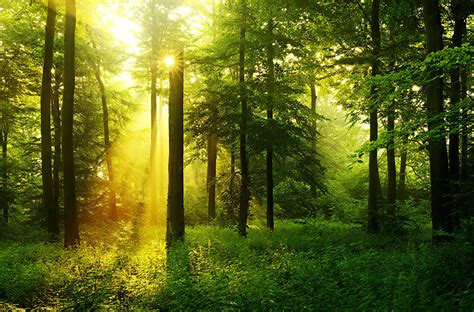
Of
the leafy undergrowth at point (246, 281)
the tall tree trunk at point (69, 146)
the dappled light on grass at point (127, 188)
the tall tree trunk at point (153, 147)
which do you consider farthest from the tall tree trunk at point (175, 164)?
the tall tree trunk at point (153, 147)

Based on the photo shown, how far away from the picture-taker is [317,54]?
59.4 feet

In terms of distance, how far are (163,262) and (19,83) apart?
13523mm

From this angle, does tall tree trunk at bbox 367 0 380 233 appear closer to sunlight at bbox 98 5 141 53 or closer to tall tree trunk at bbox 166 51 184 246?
tall tree trunk at bbox 166 51 184 246

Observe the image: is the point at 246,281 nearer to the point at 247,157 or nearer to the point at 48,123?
the point at 247,157

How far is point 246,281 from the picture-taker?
23.9 ft

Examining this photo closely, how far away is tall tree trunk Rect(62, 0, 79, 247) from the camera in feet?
42.4

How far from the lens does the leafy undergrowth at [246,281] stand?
6355 millimetres

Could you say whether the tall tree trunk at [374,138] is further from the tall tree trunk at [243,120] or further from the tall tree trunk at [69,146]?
the tall tree trunk at [69,146]

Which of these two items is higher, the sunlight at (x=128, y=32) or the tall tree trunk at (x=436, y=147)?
the sunlight at (x=128, y=32)

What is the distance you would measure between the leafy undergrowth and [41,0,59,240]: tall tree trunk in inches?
227

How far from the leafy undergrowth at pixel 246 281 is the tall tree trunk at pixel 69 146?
206 cm

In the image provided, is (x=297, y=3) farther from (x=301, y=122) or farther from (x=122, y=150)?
(x=122, y=150)

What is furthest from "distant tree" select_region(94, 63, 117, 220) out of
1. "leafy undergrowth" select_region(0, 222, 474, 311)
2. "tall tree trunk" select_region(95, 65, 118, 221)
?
"leafy undergrowth" select_region(0, 222, 474, 311)

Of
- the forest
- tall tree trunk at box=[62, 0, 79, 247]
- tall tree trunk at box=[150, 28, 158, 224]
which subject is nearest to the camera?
the forest
